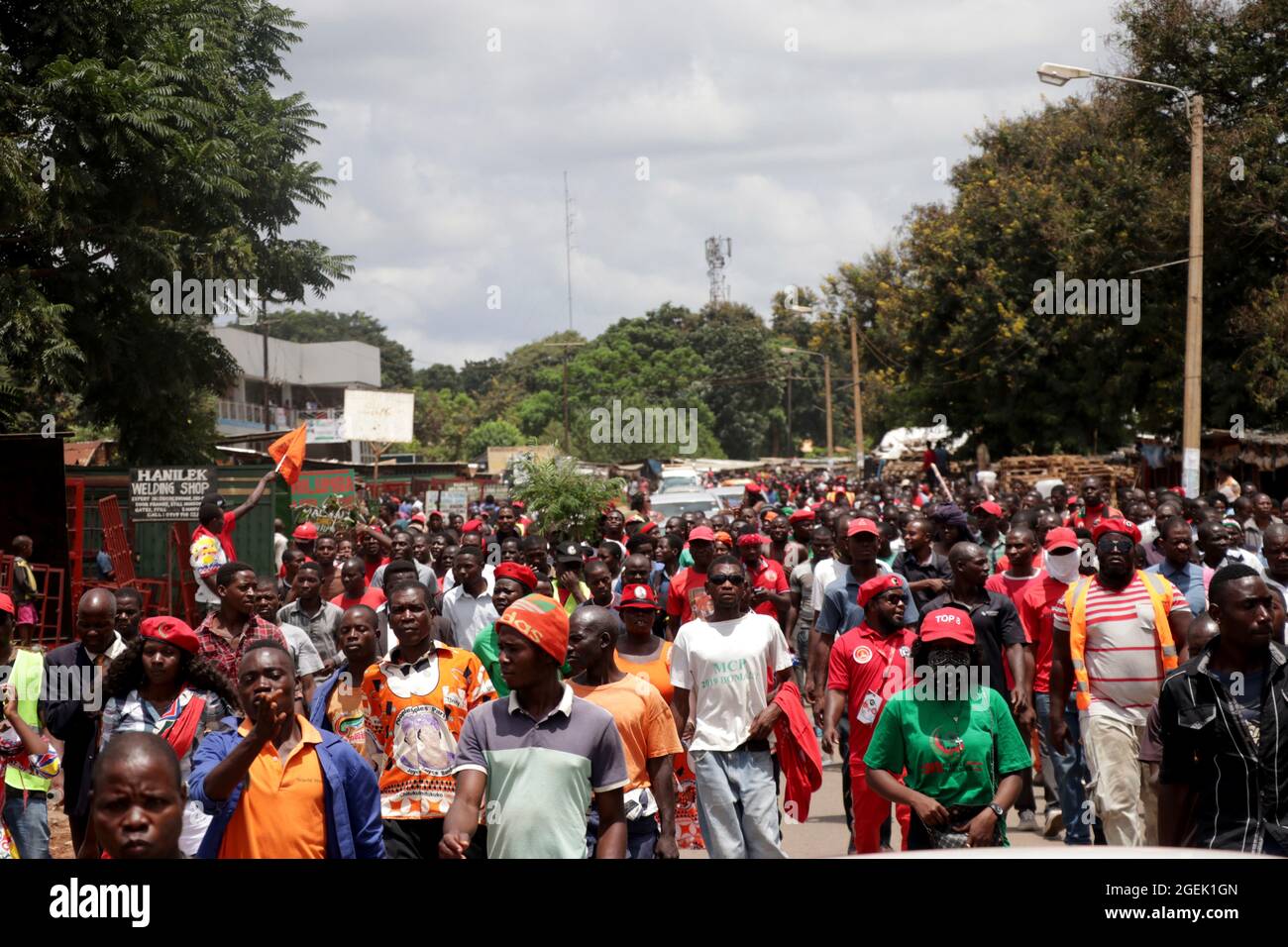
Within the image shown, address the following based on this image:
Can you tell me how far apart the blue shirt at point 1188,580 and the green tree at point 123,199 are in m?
20.0

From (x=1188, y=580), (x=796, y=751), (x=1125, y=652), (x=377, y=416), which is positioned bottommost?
(x=796, y=751)

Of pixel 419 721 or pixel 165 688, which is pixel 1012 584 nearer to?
pixel 419 721

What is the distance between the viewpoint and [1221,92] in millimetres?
25125

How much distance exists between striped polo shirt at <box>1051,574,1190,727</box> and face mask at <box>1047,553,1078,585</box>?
0.93 meters

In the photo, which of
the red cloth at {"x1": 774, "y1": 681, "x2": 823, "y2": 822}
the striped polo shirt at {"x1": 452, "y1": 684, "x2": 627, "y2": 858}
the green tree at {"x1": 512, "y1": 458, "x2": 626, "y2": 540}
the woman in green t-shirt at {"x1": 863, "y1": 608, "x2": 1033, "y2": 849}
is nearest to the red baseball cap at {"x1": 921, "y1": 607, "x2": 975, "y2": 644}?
the woman in green t-shirt at {"x1": 863, "y1": 608, "x2": 1033, "y2": 849}

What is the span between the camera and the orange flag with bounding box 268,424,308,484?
46.0ft

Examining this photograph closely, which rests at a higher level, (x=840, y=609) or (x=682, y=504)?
(x=840, y=609)

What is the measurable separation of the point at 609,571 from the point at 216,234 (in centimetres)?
2175

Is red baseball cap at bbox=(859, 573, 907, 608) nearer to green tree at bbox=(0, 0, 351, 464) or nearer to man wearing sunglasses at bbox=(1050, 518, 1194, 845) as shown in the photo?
man wearing sunglasses at bbox=(1050, 518, 1194, 845)

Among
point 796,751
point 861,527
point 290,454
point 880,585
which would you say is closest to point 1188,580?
point 861,527

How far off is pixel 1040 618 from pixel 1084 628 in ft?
3.59

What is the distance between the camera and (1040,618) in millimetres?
→ 8406
